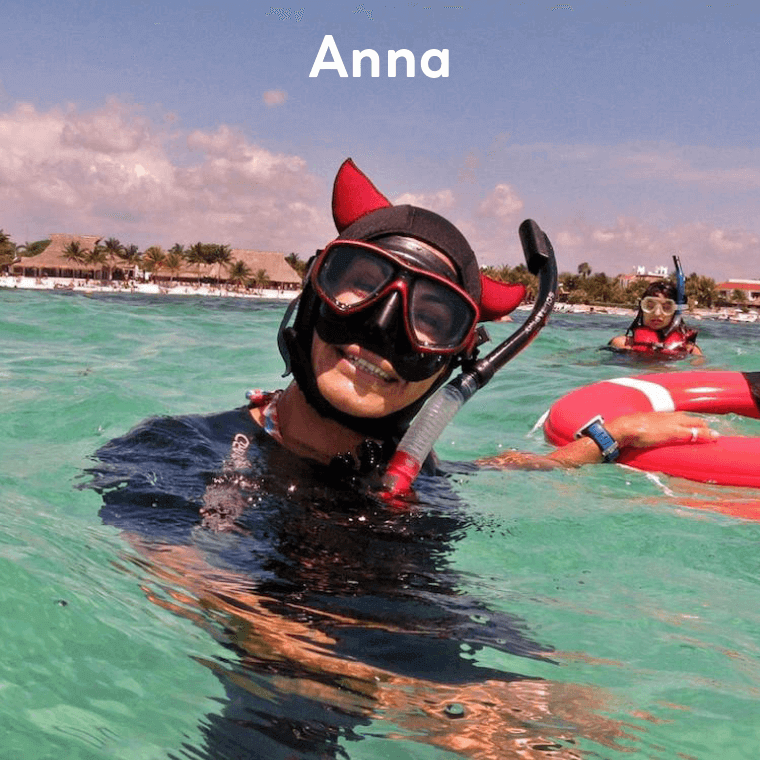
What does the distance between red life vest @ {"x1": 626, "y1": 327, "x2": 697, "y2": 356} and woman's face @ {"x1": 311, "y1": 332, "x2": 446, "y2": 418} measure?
997 centimetres

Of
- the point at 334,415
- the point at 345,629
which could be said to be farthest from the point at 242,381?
the point at 345,629

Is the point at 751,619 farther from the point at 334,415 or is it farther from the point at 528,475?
the point at 528,475

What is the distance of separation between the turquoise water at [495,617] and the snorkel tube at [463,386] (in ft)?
0.85

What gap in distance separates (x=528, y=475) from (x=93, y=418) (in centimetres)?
296

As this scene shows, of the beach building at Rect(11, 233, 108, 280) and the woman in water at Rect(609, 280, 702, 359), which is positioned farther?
the beach building at Rect(11, 233, 108, 280)

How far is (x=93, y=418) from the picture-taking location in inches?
214

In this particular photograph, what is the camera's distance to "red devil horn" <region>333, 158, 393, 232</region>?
8.91ft

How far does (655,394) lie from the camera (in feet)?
16.4

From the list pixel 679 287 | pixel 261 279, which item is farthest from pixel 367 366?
pixel 261 279

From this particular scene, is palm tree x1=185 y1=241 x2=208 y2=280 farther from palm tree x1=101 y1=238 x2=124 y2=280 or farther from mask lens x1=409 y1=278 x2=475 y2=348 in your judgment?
mask lens x1=409 y1=278 x2=475 y2=348

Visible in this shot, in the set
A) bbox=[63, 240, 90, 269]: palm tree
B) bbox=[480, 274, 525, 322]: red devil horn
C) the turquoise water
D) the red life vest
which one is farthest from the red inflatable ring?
bbox=[63, 240, 90, 269]: palm tree

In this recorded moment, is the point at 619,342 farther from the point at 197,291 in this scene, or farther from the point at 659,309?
the point at 197,291

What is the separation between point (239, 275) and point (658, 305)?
213ft

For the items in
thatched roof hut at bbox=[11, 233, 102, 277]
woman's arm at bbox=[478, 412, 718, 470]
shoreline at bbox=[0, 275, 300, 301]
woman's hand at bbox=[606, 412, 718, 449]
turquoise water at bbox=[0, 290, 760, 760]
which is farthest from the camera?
thatched roof hut at bbox=[11, 233, 102, 277]
